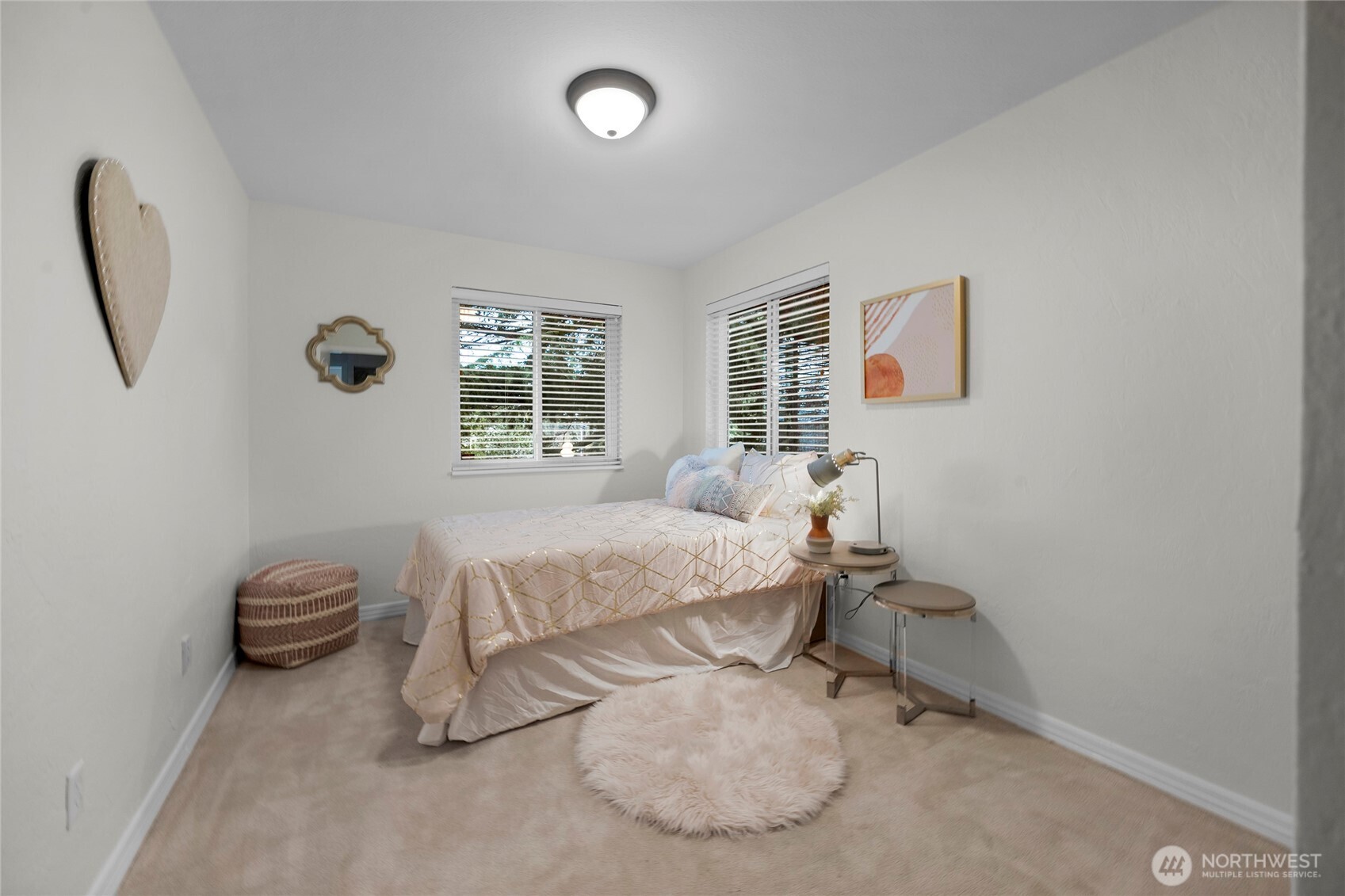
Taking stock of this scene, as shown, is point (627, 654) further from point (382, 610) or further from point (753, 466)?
point (382, 610)

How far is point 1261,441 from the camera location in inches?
69.1

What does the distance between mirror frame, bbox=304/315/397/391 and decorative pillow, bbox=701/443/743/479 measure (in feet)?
7.06

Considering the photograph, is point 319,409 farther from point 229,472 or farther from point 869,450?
point 869,450

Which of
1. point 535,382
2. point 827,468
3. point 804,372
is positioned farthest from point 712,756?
point 535,382

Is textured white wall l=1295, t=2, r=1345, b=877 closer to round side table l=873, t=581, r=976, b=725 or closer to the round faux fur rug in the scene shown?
the round faux fur rug

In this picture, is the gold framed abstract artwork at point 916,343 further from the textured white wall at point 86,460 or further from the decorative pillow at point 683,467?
the textured white wall at point 86,460

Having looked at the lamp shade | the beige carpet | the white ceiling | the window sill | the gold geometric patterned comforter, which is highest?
the white ceiling

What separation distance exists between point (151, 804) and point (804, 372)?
3.49m

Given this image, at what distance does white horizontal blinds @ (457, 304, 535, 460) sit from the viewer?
4.04 meters

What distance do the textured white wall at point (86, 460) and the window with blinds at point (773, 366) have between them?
3.01 metres

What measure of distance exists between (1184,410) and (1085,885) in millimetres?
1479

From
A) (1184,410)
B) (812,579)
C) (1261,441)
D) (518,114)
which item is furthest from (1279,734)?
(518,114)

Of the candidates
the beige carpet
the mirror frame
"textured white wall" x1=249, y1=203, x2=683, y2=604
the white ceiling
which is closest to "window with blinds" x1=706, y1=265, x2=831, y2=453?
the white ceiling

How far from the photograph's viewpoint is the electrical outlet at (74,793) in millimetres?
1340
